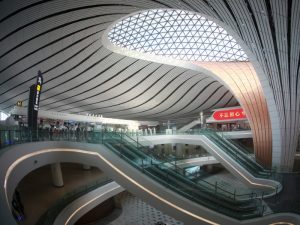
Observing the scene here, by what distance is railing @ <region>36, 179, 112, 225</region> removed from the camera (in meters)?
11.5

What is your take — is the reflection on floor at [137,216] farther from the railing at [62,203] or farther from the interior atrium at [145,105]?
the railing at [62,203]

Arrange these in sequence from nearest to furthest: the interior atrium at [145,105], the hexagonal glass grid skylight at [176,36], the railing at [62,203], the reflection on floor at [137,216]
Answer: the railing at [62,203] < the interior atrium at [145,105] < the reflection on floor at [137,216] < the hexagonal glass grid skylight at [176,36]

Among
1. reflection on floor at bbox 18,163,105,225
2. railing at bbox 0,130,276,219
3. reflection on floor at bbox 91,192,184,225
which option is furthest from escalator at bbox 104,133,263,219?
reflection on floor at bbox 91,192,184,225

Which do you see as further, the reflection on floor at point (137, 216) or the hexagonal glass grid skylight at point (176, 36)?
the hexagonal glass grid skylight at point (176, 36)

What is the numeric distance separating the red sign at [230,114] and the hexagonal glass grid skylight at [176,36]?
9363mm

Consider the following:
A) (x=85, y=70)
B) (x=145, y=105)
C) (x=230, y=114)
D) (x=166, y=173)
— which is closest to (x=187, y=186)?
(x=166, y=173)

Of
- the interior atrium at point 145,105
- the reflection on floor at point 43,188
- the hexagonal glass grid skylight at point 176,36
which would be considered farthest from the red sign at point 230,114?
the reflection on floor at point 43,188

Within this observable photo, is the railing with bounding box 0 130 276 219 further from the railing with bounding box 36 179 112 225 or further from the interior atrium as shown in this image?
the railing with bounding box 36 179 112 225

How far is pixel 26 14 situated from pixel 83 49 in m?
8.51

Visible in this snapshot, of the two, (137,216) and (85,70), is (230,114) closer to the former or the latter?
(85,70)

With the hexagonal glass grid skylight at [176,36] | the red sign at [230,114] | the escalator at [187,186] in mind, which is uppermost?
the hexagonal glass grid skylight at [176,36]

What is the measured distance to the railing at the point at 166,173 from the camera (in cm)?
1248

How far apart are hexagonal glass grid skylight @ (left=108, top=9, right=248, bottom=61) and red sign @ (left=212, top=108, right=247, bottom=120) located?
9.36 meters

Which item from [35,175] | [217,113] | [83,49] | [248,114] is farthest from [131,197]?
[217,113]
